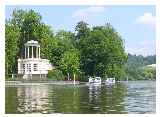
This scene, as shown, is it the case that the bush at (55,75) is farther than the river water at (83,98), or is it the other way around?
the bush at (55,75)

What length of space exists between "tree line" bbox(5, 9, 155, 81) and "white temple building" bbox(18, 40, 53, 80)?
7 cm

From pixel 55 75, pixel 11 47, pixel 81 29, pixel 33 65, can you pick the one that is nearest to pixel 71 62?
pixel 55 75

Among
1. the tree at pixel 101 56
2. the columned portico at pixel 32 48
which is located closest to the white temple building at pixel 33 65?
the columned portico at pixel 32 48

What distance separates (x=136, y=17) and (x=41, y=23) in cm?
131

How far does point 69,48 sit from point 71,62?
0.24 meters

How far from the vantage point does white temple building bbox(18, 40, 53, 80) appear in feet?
27.7

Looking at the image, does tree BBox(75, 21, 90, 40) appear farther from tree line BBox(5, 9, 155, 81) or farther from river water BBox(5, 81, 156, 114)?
river water BBox(5, 81, 156, 114)

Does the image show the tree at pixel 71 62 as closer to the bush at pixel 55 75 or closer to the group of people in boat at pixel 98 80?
the bush at pixel 55 75

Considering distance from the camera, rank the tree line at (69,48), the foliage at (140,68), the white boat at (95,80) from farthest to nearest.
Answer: the white boat at (95,80) → the tree line at (69,48) → the foliage at (140,68)

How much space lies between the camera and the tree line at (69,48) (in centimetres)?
818

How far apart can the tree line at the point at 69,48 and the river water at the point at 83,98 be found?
7.2 inches

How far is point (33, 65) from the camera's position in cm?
855

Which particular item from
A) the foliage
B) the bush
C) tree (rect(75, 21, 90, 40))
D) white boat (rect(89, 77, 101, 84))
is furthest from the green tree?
the foliage
